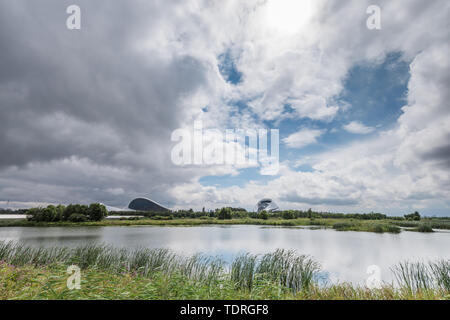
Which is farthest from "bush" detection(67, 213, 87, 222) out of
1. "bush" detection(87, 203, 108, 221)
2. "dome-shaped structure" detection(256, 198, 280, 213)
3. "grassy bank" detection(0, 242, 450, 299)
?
"dome-shaped structure" detection(256, 198, 280, 213)

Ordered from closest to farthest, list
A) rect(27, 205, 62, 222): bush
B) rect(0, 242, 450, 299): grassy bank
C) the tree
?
rect(0, 242, 450, 299): grassy bank, rect(27, 205, 62, 222): bush, the tree

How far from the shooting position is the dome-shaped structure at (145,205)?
137250mm

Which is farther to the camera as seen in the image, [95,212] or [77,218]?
[95,212]

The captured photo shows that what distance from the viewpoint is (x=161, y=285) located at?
21.1 feet

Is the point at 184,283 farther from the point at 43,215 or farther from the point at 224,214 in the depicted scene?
the point at 224,214

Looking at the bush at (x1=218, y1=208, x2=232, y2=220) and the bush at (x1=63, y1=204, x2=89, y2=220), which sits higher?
the bush at (x1=63, y1=204, x2=89, y2=220)

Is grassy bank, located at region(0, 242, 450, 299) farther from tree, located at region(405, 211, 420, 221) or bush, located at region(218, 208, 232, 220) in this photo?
tree, located at region(405, 211, 420, 221)

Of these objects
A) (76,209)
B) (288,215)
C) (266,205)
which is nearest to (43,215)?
(76,209)

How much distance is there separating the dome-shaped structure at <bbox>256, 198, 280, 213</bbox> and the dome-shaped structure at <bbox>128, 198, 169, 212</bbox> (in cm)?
5962

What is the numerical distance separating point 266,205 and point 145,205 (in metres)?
75.6

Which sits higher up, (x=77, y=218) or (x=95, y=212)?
(x=95, y=212)

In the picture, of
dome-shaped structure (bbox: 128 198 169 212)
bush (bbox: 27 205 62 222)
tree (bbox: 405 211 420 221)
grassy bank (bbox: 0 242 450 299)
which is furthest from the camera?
dome-shaped structure (bbox: 128 198 169 212)

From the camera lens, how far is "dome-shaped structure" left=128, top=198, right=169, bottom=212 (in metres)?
137

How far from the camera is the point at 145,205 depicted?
138375 mm
